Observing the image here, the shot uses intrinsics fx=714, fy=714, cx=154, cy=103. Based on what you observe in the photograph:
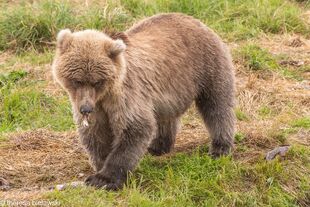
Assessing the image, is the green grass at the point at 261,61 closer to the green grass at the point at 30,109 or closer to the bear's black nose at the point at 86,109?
the green grass at the point at 30,109

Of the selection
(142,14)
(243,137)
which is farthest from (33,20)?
(243,137)

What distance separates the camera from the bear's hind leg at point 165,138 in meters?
6.95

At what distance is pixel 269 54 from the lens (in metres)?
9.48

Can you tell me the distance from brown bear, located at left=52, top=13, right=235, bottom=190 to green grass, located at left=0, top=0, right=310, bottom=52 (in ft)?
10.1

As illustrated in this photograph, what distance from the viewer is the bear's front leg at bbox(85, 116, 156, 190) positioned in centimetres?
577

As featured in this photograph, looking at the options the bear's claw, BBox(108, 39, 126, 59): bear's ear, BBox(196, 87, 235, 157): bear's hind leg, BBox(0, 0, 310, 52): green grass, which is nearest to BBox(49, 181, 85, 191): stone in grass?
the bear's claw

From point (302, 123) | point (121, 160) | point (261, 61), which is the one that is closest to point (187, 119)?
point (302, 123)

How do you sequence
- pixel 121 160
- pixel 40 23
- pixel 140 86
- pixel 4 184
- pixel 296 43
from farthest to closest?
pixel 296 43 < pixel 40 23 < pixel 4 184 < pixel 140 86 < pixel 121 160

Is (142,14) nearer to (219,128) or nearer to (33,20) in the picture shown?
(33,20)

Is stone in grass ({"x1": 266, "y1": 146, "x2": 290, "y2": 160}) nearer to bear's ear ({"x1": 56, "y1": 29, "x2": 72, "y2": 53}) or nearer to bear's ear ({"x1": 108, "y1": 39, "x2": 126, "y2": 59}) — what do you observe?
Answer: bear's ear ({"x1": 108, "y1": 39, "x2": 126, "y2": 59})

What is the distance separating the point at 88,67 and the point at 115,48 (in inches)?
11.2

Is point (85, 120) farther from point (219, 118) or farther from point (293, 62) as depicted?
point (293, 62)

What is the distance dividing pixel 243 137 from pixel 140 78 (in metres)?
1.67

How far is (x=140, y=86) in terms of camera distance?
19.6 feet
